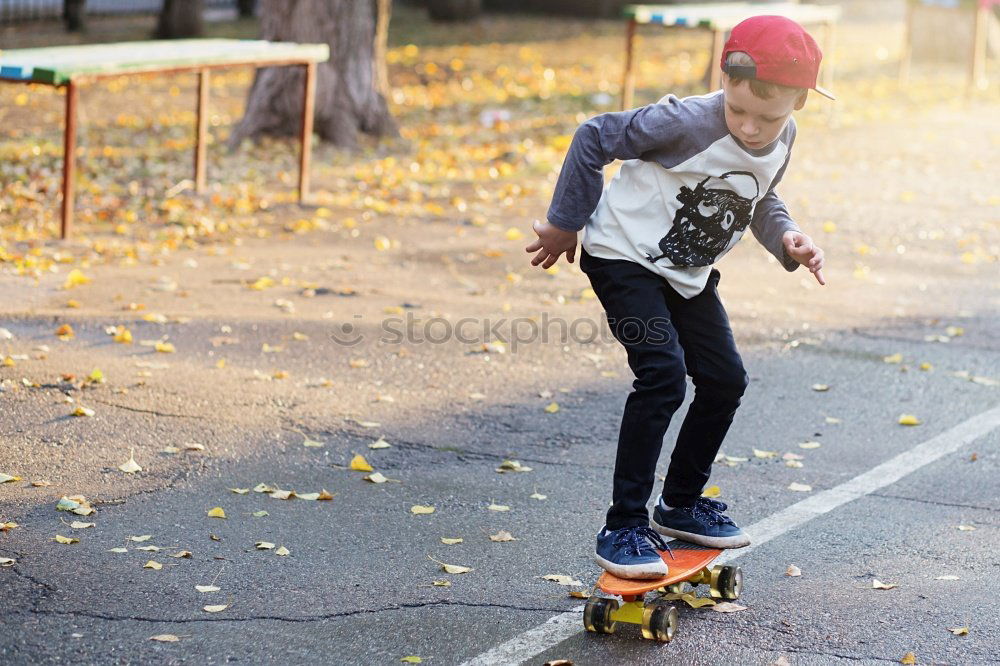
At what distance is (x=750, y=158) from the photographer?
3.95 m

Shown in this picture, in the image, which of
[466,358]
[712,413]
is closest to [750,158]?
[712,413]

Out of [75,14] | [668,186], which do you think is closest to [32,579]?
[668,186]

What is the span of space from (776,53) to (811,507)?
Answer: 2038 millimetres

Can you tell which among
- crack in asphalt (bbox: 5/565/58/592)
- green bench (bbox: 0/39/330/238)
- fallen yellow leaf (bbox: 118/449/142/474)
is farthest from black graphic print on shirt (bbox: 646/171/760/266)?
green bench (bbox: 0/39/330/238)

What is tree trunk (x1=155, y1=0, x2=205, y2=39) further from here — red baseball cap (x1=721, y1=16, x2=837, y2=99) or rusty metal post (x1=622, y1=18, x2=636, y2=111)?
red baseball cap (x1=721, y1=16, x2=837, y2=99)

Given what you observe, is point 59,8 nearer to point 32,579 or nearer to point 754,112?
point 32,579

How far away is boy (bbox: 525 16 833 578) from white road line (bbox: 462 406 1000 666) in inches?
10.2

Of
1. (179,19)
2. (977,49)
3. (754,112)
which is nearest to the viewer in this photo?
(754,112)

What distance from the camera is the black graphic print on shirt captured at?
13.1 feet

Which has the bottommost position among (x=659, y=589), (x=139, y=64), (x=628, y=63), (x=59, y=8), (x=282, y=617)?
A: (x=282, y=617)

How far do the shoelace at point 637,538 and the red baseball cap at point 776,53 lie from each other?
1.33m

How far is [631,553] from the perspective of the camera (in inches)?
152

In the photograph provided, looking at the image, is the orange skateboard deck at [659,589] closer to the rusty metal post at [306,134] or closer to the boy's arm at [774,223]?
the boy's arm at [774,223]

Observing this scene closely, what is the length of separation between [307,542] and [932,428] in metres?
3.08
